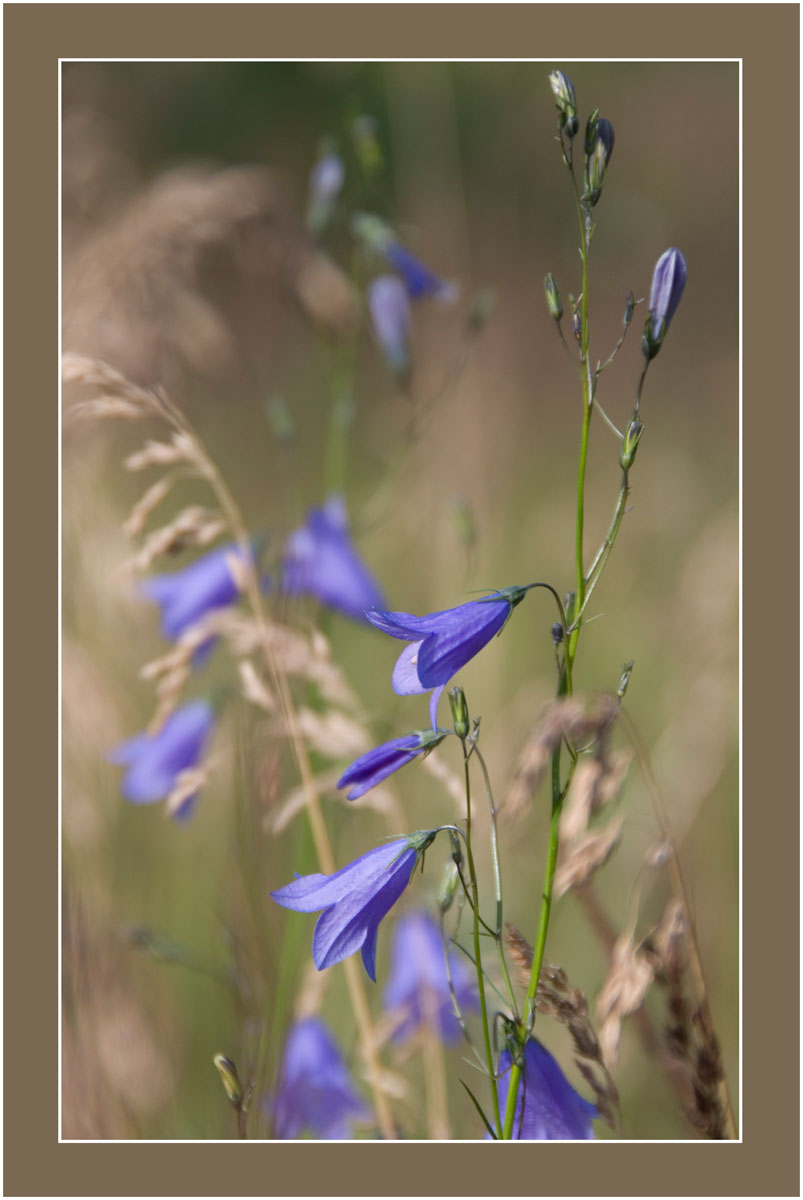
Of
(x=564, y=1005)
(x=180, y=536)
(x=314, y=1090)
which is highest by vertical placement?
(x=180, y=536)

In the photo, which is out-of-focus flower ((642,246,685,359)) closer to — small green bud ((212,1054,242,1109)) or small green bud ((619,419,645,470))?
small green bud ((619,419,645,470))

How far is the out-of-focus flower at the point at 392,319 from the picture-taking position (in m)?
2.25

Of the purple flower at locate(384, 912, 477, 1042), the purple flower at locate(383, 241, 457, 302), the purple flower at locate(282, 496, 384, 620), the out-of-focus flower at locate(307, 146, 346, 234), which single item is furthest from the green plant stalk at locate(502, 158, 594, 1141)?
the out-of-focus flower at locate(307, 146, 346, 234)

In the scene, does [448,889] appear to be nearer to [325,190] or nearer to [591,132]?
[591,132]

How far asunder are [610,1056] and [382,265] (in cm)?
180

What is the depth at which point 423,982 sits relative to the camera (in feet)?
6.46

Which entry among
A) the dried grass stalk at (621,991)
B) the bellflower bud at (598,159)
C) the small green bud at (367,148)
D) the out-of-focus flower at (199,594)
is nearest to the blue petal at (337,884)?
the dried grass stalk at (621,991)

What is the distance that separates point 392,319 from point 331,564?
548mm

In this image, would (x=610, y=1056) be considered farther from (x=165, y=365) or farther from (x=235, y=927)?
(x=165, y=365)

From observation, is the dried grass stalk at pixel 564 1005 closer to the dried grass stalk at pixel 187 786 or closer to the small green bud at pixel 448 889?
the small green bud at pixel 448 889

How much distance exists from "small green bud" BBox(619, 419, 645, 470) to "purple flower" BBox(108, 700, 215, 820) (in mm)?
1420

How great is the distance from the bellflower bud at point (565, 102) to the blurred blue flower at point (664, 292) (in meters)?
0.16

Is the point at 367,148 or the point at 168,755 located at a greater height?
the point at 367,148

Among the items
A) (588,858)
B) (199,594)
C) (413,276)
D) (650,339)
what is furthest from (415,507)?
(650,339)
